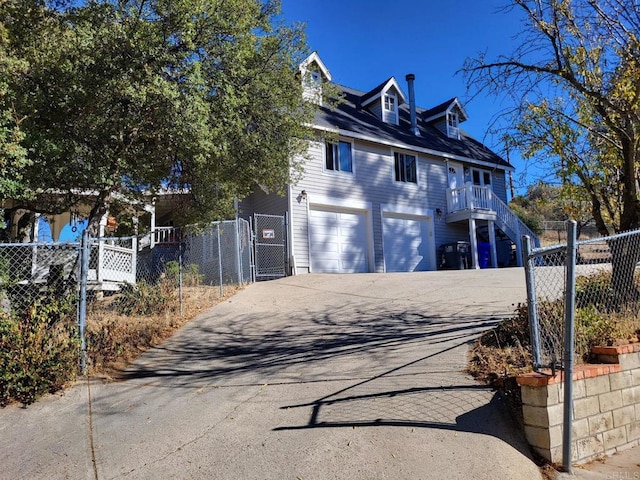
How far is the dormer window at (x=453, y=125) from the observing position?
2381 cm

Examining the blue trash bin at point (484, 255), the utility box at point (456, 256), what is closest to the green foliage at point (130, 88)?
the utility box at point (456, 256)

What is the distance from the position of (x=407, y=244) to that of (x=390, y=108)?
A: 6.44m

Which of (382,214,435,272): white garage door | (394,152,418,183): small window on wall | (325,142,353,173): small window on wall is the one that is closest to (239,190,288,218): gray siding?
(325,142,353,173): small window on wall

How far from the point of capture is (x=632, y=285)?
6273 millimetres

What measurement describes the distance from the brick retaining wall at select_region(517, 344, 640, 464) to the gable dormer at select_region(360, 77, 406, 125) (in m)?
17.2

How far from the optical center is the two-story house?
16.5 m

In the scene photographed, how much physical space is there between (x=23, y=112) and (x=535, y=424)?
7611mm

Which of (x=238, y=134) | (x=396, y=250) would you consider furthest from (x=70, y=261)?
(x=396, y=250)

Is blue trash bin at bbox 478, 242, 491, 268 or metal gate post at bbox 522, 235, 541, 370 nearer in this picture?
metal gate post at bbox 522, 235, 541, 370

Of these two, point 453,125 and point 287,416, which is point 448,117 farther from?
point 287,416

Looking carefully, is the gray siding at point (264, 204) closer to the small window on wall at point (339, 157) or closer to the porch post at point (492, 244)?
the small window on wall at point (339, 157)

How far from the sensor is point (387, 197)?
18562 millimetres

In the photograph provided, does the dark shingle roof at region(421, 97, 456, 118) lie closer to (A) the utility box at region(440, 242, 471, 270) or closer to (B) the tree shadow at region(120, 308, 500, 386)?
(A) the utility box at region(440, 242, 471, 270)

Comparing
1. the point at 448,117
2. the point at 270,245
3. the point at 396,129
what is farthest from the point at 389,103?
the point at 270,245
